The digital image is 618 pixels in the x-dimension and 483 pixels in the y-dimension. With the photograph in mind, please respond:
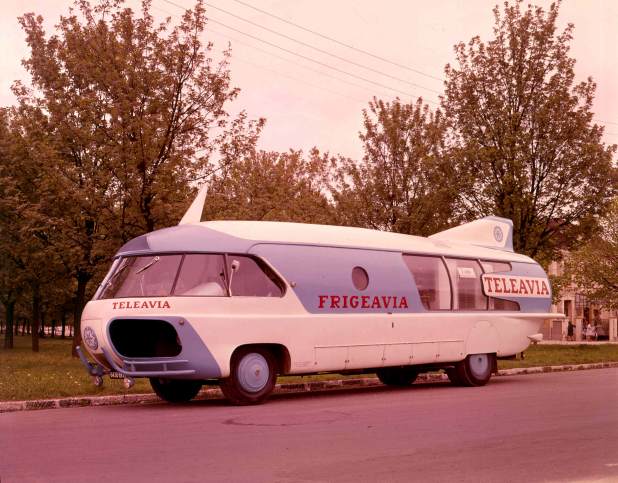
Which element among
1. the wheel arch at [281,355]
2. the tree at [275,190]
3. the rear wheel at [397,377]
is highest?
the tree at [275,190]

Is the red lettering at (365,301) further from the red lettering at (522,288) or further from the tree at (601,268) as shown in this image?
the tree at (601,268)

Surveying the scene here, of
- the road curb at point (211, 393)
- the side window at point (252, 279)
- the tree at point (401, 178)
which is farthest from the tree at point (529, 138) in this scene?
the side window at point (252, 279)

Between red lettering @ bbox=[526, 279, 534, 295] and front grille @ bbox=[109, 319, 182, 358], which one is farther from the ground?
red lettering @ bbox=[526, 279, 534, 295]

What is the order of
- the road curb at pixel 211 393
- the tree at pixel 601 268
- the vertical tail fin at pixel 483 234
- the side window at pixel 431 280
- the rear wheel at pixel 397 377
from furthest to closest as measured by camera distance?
the tree at pixel 601 268, the vertical tail fin at pixel 483 234, the rear wheel at pixel 397 377, the side window at pixel 431 280, the road curb at pixel 211 393

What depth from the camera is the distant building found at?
68381 mm

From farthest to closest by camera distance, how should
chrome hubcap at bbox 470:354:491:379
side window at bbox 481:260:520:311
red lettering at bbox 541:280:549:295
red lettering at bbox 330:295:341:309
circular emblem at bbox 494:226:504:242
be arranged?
red lettering at bbox 541:280:549:295 → circular emblem at bbox 494:226:504:242 → side window at bbox 481:260:520:311 → chrome hubcap at bbox 470:354:491:379 → red lettering at bbox 330:295:341:309

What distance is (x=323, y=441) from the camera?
9.38 meters

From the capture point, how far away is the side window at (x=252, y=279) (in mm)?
13734

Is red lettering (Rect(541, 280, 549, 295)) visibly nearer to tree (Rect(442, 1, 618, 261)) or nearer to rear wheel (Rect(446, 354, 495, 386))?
rear wheel (Rect(446, 354, 495, 386))

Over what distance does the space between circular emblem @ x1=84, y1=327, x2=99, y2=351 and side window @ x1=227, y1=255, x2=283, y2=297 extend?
2.11 metres

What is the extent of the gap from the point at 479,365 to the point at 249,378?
20.3 ft

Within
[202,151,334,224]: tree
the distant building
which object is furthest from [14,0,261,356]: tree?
the distant building

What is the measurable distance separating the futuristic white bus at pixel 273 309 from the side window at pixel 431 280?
25mm

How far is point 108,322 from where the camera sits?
520 inches
